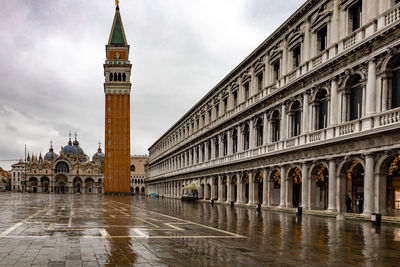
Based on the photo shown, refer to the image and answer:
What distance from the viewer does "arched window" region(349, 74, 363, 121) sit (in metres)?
22.5

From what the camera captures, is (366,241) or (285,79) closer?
(366,241)

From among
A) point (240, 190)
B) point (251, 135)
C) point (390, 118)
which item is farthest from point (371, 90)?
point (240, 190)

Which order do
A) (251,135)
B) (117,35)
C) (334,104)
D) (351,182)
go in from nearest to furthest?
(334,104)
(351,182)
(251,135)
(117,35)

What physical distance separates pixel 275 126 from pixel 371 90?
12.6 metres

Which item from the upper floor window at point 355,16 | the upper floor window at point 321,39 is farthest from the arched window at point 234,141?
the upper floor window at point 355,16

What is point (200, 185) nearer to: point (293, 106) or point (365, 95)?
point (293, 106)

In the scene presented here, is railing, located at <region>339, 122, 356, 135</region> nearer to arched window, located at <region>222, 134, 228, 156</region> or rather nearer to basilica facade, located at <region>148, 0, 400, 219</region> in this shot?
basilica facade, located at <region>148, 0, 400, 219</region>

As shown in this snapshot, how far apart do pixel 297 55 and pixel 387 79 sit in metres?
11.0

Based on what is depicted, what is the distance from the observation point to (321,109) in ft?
86.4

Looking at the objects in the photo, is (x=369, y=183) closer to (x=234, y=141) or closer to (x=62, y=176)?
(x=234, y=141)

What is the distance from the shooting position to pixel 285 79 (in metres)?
30.5

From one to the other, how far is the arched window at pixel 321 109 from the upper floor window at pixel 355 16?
175 inches

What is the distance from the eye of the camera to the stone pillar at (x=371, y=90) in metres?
20.8

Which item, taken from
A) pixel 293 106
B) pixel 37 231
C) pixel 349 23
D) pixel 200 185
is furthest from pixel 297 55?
pixel 200 185
